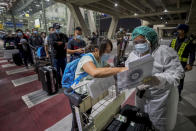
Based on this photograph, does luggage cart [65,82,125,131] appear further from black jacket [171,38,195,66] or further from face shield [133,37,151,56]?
black jacket [171,38,195,66]

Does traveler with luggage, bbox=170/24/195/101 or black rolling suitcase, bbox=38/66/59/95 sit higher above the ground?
traveler with luggage, bbox=170/24/195/101

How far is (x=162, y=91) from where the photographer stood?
103 cm

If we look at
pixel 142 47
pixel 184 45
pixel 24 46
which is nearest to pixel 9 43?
pixel 24 46

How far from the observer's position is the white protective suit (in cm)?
89

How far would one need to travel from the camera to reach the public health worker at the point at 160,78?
875 millimetres

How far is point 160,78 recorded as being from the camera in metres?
0.81

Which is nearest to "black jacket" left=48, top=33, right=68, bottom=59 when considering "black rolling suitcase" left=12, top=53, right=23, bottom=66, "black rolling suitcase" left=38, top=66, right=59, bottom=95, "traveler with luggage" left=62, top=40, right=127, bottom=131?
"black rolling suitcase" left=38, top=66, right=59, bottom=95

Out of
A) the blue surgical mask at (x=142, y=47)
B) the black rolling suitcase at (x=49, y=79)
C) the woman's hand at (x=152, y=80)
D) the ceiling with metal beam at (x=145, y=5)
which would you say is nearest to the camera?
the woman's hand at (x=152, y=80)

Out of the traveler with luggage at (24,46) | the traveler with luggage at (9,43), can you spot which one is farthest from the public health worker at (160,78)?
the traveler with luggage at (9,43)

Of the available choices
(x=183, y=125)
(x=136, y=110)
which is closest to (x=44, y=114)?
Result: (x=136, y=110)

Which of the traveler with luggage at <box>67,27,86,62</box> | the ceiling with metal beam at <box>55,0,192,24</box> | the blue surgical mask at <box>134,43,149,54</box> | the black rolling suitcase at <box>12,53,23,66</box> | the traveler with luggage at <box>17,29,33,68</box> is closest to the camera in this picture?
the blue surgical mask at <box>134,43,149,54</box>

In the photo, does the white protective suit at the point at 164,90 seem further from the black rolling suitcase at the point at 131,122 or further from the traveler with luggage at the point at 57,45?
the traveler with luggage at the point at 57,45

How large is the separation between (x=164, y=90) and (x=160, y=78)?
0.95ft

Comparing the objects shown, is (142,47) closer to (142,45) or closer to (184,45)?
(142,45)
